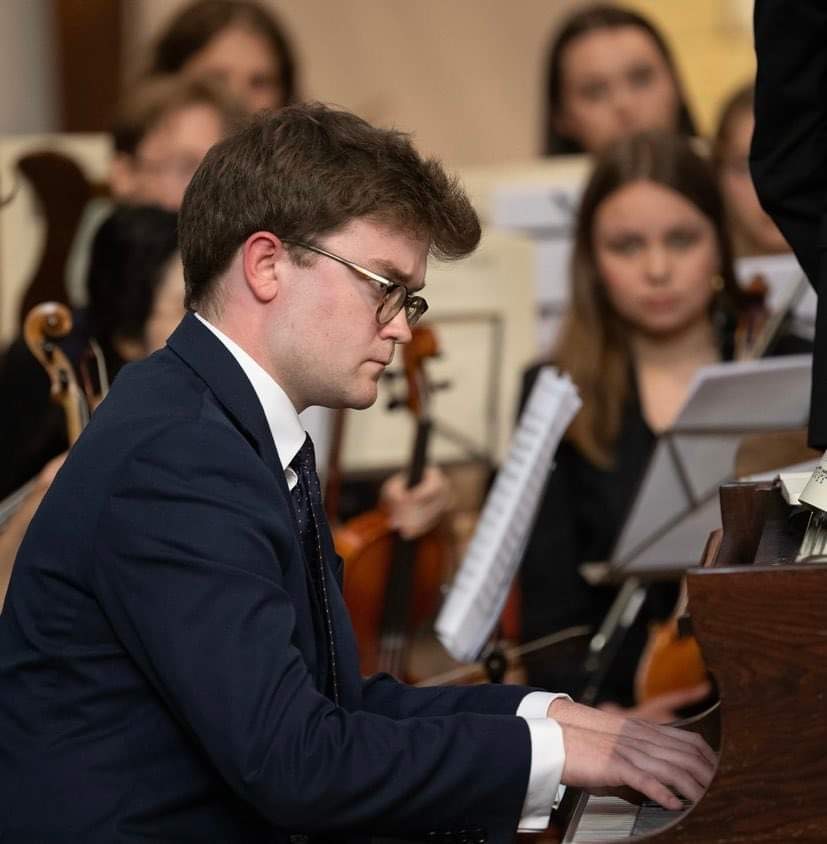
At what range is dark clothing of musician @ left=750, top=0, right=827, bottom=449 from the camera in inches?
64.7

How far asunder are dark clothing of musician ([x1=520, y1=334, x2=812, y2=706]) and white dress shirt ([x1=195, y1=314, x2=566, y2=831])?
141 cm

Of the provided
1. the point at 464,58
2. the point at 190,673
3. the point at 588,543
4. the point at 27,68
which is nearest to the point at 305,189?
the point at 190,673

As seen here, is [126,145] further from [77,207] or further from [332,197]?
[332,197]

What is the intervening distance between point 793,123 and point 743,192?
5.87 ft

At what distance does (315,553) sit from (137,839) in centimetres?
32

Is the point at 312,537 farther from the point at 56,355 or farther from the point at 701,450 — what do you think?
the point at 701,450

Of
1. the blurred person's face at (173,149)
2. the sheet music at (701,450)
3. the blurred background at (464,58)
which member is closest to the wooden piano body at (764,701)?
the sheet music at (701,450)

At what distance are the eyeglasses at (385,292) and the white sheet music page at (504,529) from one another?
775 mm

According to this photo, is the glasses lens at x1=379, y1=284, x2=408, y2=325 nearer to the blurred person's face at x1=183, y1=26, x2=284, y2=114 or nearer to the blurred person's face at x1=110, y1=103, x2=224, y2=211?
the blurred person's face at x1=110, y1=103, x2=224, y2=211

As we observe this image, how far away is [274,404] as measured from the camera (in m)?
1.52

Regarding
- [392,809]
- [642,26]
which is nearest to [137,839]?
[392,809]

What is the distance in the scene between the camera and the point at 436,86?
6141mm

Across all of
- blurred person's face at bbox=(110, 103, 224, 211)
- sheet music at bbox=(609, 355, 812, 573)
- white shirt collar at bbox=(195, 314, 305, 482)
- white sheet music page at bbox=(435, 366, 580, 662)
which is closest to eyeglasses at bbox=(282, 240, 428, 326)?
white shirt collar at bbox=(195, 314, 305, 482)

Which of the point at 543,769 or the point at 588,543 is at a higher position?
the point at 543,769
